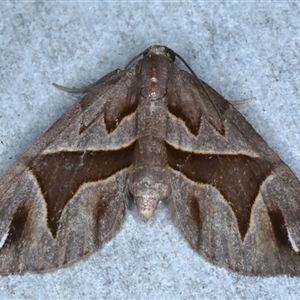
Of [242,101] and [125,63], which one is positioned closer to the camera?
[242,101]

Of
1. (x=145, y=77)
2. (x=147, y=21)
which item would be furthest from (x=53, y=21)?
(x=145, y=77)

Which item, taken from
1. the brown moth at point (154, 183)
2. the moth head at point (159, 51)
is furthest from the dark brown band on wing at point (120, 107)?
the moth head at point (159, 51)

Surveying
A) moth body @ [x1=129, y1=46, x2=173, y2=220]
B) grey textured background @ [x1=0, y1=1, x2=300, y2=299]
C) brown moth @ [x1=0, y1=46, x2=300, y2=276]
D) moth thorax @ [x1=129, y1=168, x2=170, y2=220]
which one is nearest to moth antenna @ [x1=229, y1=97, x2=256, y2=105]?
grey textured background @ [x1=0, y1=1, x2=300, y2=299]

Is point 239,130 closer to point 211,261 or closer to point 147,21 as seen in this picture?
point 211,261

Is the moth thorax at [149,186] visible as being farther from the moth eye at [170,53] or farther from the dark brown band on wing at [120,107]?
the moth eye at [170,53]

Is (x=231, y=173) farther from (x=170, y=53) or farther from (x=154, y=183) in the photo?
(x=170, y=53)

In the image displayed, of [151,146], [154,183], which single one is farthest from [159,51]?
[154,183]
